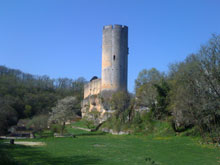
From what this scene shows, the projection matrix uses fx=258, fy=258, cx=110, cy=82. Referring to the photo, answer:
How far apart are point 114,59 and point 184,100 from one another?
21.2 m

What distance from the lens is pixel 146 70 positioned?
127ft

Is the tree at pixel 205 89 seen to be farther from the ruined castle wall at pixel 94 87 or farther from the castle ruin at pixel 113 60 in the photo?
the ruined castle wall at pixel 94 87

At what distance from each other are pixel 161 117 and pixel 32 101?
129ft

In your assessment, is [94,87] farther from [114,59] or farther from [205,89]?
[205,89]

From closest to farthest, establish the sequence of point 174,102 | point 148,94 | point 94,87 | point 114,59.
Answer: point 174,102 < point 148,94 < point 114,59 < point 94,87

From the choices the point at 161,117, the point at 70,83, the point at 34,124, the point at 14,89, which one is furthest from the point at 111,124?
the point at 70,83

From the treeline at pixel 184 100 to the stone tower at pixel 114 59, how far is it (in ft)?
11.2

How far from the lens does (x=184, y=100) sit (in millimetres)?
20688

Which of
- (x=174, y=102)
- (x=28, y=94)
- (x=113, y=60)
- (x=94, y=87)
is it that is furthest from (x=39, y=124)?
(x=28, y=94)

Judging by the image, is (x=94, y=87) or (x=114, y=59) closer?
(x=114, y=59)

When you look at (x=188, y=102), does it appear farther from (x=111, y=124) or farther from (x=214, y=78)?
(x=111, y=124)

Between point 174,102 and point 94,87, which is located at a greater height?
point 94,87

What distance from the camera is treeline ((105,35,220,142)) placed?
17.2 metres

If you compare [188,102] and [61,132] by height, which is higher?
[188,102]
